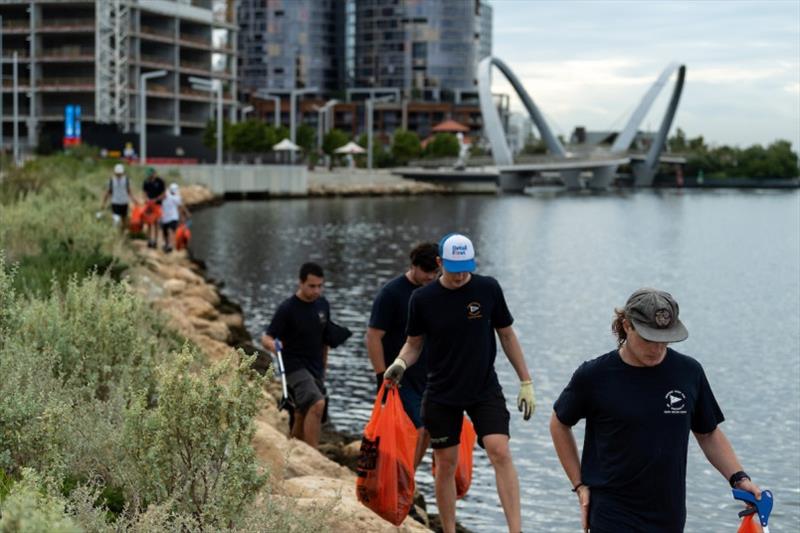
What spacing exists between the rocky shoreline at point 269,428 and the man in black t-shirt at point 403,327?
778 millimetres

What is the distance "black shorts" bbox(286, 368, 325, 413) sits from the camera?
445 inches

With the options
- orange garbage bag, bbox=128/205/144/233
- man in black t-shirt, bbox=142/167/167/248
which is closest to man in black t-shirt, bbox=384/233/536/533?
man in black t-shirt, bbox=142/167/167/248

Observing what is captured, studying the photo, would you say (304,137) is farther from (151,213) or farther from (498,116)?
(151,213)

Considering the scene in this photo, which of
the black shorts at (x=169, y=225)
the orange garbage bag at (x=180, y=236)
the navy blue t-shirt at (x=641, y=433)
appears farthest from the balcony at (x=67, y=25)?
the navy blue t-shirt at (x=641, y=433)

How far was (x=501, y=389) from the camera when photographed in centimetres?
865

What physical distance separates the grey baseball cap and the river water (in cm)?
655

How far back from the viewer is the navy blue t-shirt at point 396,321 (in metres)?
9.79

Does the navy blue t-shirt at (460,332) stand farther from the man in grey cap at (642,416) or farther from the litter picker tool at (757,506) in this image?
the litter picker tool at (757,506)

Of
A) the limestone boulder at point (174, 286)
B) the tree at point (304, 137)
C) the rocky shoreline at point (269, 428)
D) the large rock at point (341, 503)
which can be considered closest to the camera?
the large rock at point (341, 503)

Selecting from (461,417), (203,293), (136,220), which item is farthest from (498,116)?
(461,417)

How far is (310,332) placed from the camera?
11.2 meters

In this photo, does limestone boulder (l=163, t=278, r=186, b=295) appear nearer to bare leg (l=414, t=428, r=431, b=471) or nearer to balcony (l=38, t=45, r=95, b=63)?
bare leg (l=414, t=428, r=431, b=471)

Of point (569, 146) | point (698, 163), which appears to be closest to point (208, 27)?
point (569, 146)

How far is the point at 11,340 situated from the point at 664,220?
235 feet
